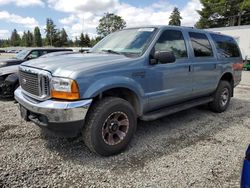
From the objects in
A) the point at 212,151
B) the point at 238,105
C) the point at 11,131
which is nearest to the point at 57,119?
the point at 11,131

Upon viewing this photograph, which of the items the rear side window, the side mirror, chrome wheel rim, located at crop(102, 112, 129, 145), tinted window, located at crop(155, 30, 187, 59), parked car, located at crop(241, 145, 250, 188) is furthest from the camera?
the rear side window

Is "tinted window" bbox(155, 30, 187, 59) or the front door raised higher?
"tinted window" bbox(155, 30, 187, 59)

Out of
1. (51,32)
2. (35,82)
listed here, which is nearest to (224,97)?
(35,82)

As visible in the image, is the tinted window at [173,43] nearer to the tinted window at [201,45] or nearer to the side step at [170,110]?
the tinted window at [201,45]

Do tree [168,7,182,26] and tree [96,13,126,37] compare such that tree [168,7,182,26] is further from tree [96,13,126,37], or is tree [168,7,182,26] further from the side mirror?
the side mirror

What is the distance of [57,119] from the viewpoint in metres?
2.98

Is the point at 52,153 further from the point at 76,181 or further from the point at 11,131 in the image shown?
the point at 11,131

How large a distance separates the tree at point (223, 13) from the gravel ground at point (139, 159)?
44943 mm

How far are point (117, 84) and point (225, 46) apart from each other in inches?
148

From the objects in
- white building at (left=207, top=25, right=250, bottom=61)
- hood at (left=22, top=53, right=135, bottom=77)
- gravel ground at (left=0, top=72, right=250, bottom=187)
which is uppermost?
white building at (left=207, top=25, right=250, bottom=61)

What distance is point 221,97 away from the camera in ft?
19.0

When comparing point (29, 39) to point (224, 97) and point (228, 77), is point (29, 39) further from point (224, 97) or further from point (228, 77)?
point (224, 97)

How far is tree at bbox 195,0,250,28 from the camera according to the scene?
44.3 m

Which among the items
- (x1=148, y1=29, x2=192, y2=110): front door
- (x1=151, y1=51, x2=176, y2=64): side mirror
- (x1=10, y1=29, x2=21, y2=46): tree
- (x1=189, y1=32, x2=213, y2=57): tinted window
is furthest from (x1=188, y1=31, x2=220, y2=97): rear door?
(x1=10, y1=29, x2=21, y2=46): tree
